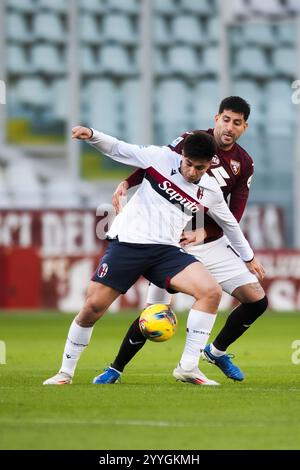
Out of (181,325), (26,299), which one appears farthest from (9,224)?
(181,325)

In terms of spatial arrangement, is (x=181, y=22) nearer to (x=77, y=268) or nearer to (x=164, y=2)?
(x=164, y=2)

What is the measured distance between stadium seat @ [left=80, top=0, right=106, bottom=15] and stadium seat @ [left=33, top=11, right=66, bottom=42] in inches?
34.3

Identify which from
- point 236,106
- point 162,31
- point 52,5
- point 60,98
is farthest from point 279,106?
point 236,106

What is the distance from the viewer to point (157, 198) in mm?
10180

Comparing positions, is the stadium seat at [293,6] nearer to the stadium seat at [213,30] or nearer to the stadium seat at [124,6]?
the stadium seat at [124,6]

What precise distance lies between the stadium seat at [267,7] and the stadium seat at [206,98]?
12.2m

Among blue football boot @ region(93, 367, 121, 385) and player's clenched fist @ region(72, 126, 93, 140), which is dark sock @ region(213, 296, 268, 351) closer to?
blue football boot @ region(93, 367, 121, 385)

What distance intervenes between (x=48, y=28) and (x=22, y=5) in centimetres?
100

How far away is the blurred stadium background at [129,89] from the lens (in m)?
32.6

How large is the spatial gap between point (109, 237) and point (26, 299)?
14.9 m

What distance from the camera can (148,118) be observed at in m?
35.8

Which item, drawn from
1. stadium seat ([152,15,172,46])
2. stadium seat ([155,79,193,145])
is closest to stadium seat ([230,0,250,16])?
stadium seat ([155,79,193,145])
